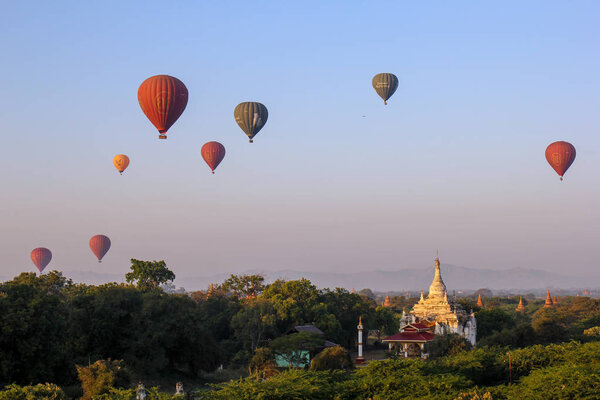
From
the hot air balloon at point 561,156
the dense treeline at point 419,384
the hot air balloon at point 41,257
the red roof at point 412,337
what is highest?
the hot air balloon at point 561,156

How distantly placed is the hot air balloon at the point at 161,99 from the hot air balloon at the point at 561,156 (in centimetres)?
3255

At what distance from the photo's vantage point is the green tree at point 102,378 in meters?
31.7

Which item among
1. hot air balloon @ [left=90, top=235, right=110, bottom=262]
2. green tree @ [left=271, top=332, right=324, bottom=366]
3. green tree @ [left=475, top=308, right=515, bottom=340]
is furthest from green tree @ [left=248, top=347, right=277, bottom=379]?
hot air balloon @ [left=90, top=235, right=110, bottom=262]

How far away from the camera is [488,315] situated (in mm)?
70000

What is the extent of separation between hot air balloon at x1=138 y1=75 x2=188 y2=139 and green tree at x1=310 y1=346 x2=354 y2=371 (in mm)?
18416

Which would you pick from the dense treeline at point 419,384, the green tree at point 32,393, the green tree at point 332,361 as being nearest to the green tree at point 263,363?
the green tree at point 332,361

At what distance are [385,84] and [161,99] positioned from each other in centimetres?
2253

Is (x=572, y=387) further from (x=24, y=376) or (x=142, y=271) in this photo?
(x=142, y=271)

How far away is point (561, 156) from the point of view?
6156 cm

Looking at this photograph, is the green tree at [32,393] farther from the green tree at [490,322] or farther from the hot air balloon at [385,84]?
the green tree at [490,322]

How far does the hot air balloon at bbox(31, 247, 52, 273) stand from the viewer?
94.9 metres

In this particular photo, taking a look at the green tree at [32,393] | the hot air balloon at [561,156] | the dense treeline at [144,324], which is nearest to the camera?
the green tree at [32,393]

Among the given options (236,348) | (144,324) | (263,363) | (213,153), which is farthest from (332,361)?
(213,153)

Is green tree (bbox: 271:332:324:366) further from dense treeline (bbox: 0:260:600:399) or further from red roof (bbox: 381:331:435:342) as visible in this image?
red roof (bbox: 381:331:435:342)
